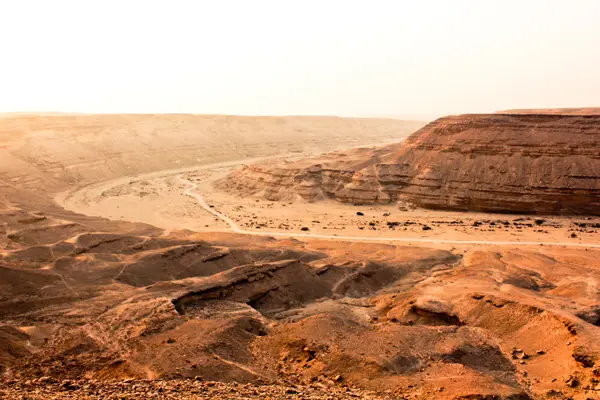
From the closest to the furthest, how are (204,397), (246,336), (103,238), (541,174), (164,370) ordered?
(204,397), (164,370), (246,336), (103,238), (541,174)

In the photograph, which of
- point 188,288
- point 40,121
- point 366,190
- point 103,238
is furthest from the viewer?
point 40,121

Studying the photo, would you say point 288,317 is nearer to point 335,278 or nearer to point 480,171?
point 335,278

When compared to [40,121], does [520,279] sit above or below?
below

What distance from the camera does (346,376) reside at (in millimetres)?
11023

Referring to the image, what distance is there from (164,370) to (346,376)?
371 centimetres

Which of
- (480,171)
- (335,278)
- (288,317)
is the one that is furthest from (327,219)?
(288,317)

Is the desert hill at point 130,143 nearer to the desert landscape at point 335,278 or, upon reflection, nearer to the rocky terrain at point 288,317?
the desert landscape at point 335,278

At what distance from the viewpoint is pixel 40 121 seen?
191 ft

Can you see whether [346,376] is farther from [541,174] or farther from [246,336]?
[541,174]

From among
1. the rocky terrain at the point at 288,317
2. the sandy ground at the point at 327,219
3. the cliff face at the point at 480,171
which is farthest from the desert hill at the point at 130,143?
the rocky terrain at the point at 288,317

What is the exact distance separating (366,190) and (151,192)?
1766cm

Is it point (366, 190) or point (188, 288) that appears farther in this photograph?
point (366, 190)

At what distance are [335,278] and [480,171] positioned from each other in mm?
19229

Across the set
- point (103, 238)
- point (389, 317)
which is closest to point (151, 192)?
point (103, 238)
